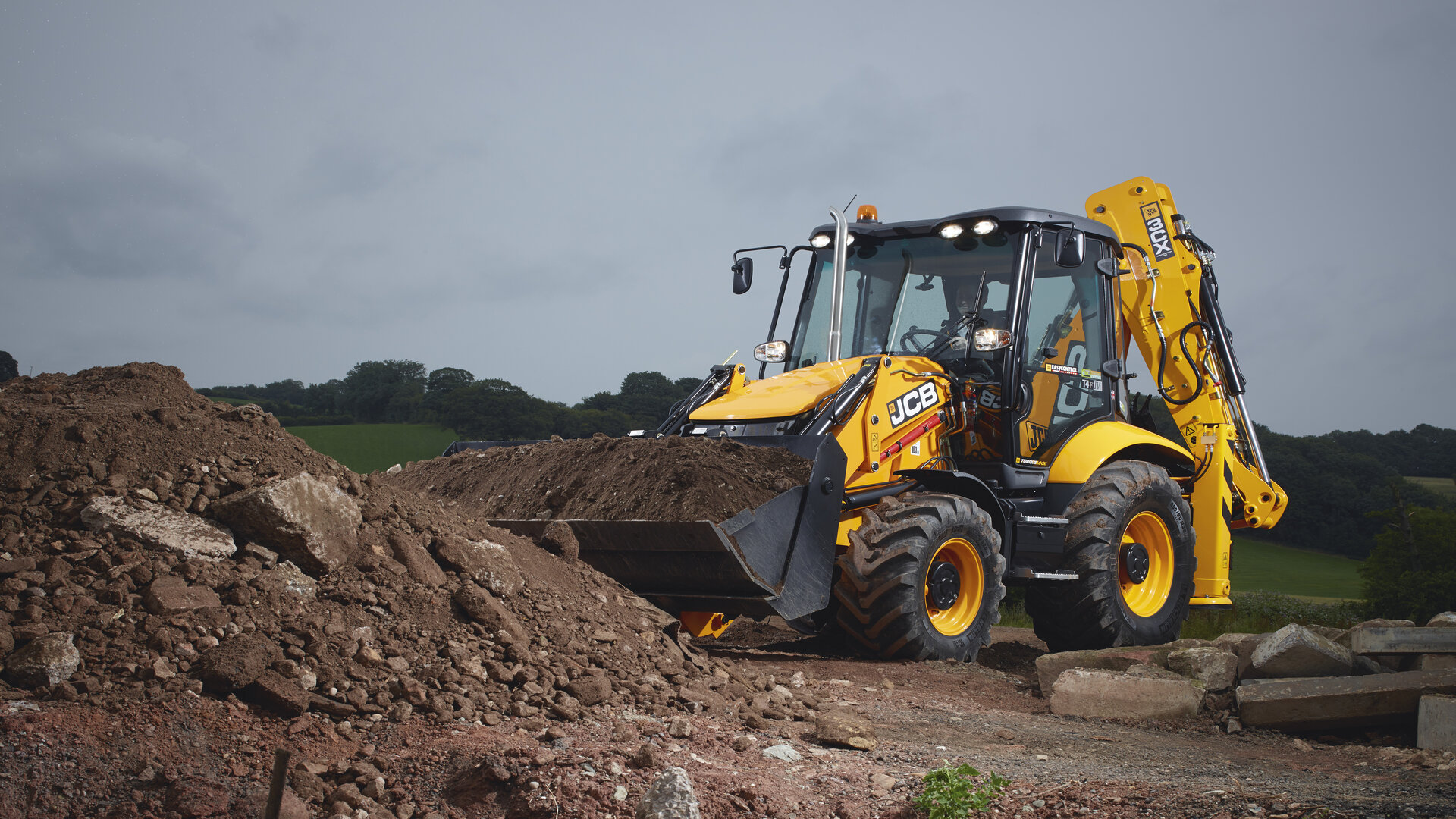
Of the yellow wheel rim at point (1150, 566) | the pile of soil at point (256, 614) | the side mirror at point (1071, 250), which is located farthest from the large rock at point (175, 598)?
the yellow wheel rim at point (1150, 566)

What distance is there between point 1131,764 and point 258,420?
4.39 m

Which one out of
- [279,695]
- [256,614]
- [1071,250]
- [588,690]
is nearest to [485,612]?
[588,690]

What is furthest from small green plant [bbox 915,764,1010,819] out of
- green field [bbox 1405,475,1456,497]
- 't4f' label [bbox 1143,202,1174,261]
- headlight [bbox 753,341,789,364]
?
green field [bbox 1405,475,1456,497]

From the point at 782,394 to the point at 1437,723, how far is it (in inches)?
154

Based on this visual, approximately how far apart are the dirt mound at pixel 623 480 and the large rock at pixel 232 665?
200 cm

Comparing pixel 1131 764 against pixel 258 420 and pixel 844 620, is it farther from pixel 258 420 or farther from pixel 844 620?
pixel 258 420

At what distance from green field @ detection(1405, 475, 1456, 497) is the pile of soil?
34235 mm

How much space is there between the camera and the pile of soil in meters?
3.63

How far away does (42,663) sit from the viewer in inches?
141

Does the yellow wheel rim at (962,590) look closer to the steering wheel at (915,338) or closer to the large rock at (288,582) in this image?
the steering wheel at (915,338)

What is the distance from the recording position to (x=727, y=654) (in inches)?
268

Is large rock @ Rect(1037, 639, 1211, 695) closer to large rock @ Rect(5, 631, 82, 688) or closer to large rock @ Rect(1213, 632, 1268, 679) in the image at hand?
large rock @ Rect(1213, 632, 1268, 679)

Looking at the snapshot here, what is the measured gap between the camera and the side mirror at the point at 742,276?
7.85m

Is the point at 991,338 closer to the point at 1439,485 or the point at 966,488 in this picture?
the point at 966,488
